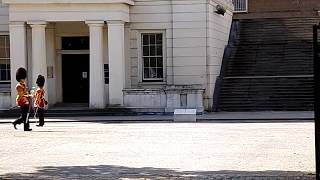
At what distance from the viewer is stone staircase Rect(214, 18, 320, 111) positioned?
103 feet

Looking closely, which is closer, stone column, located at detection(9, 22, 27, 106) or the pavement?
the pavement

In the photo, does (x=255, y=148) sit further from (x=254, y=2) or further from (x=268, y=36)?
(x=254, y=2)

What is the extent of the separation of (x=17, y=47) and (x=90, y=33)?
10.8 feet

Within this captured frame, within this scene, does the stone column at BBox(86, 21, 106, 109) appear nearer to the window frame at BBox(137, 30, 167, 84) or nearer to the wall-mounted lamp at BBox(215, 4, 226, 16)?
the window frame at BBox(137, 30, 167, 84)

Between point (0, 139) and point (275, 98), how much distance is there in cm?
1593

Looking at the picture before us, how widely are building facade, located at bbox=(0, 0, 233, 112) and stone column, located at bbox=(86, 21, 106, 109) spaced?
0.04 metres

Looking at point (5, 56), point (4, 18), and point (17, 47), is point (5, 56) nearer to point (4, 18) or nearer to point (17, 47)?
point (4, 18)

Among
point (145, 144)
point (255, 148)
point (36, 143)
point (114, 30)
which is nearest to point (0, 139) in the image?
point (36, 143)

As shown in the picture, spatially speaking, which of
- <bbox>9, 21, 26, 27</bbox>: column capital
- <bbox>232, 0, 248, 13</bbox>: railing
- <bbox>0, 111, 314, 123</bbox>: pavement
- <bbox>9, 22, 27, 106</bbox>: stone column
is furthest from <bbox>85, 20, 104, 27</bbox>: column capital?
<bbox>232, 0, 248, 13</bbox>: railing

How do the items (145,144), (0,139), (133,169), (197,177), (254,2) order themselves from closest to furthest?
(197,177), (133,169), (145,144), (0,139), (254,2)

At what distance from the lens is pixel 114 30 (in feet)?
98.5

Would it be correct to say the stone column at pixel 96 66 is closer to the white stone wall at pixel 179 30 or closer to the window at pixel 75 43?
the white stone wall at pixel 179 30

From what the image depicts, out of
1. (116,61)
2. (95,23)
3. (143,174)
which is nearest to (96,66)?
(116,61)

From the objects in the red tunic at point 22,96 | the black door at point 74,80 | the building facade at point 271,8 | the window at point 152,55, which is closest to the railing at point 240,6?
the building facade at point 271,8
